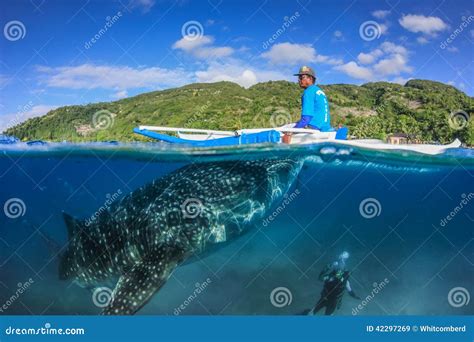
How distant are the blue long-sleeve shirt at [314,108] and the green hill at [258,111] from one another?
7.12ft

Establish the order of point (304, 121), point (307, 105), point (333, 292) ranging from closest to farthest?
point (307, 105)
point (304, 121)
point (333, 292)

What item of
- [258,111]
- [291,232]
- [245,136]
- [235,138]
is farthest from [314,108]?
[291,232]

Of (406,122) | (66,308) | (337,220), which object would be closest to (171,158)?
(66,308)

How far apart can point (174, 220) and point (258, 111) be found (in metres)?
3.32

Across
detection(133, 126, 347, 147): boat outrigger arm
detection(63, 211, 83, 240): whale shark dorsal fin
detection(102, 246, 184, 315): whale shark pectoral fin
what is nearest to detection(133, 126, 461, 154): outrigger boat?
detection(133, 126, 347, 147): boat outrigger arm

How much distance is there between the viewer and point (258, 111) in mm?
9719

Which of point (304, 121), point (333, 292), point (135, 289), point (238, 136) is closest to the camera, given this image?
point (135, 289)

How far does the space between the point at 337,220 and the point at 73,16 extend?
7732 mm

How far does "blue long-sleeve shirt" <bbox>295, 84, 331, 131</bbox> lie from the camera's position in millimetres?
6531

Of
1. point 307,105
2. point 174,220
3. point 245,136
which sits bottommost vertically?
point 174,220

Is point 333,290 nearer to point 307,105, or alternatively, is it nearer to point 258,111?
point 307,105

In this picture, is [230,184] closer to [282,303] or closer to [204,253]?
[204,253]

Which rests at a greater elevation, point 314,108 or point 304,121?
point 314,108

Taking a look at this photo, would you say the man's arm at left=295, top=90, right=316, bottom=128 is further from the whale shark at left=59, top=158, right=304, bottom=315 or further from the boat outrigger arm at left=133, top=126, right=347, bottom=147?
the whale shark at left=59, top=158, right=304, bottom=315
